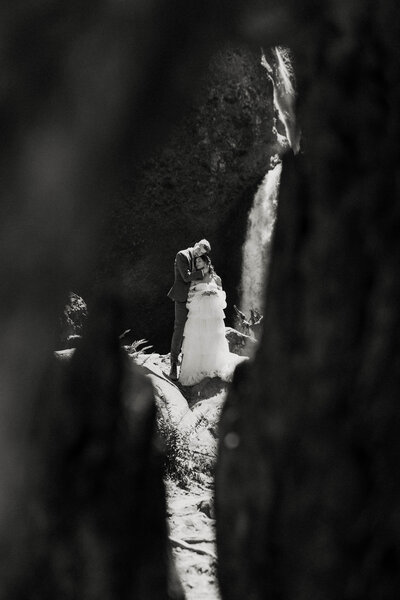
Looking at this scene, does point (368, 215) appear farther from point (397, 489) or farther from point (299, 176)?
point (397, 489)

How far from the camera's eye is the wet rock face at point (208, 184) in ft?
31.6

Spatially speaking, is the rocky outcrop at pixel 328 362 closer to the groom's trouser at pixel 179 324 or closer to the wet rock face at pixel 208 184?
the groom's trouser at pixel 179 324

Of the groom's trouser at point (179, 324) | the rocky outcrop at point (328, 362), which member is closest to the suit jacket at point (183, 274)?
the groom's trouser at point (179, 324)

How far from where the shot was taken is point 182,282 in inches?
251

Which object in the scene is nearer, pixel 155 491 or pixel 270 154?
pixel 155 491

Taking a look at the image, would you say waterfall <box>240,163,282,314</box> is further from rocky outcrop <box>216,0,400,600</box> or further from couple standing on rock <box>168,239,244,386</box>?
rocky outcrop <box>216,0,400,600</box>

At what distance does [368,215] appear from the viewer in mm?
518

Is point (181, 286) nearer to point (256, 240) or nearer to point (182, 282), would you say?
point (182, 282)

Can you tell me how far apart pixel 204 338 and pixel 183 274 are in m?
0.67

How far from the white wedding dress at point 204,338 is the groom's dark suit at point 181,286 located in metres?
0.05

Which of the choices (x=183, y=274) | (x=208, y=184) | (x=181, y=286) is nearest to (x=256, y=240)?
→ (x=208, y=184)

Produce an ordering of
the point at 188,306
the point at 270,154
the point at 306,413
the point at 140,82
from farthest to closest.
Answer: the point at 270,154 < the point at 188,306 < the point at 306,413 < the point at 140,82

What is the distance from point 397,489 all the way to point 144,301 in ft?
29.0

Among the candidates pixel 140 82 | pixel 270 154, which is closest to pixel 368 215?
pixel 140 82
